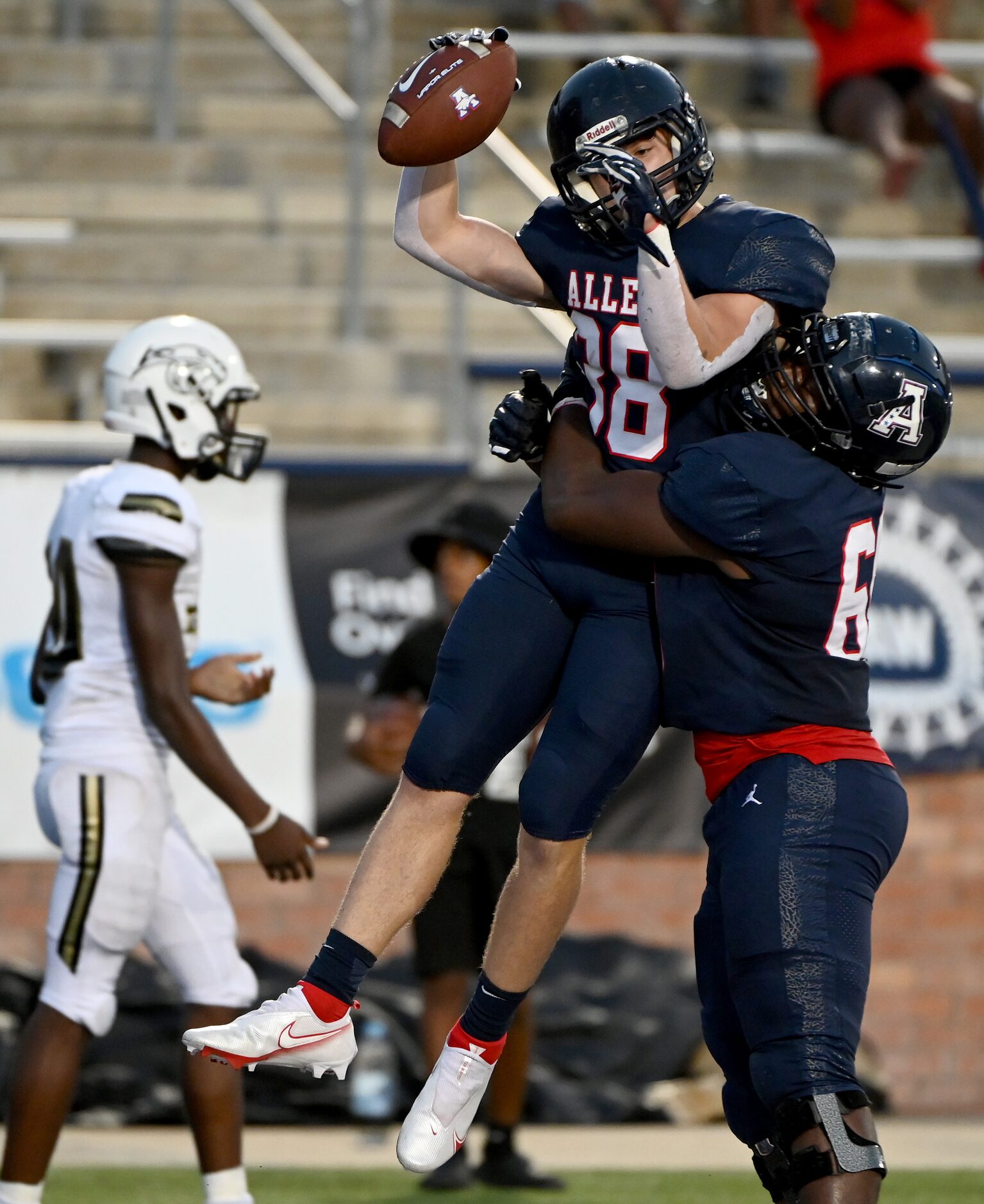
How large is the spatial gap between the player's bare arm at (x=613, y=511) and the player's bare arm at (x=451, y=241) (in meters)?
0.38

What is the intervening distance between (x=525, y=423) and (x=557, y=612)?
1.23ft

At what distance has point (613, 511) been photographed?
142 inches

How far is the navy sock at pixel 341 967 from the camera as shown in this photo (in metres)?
3.77

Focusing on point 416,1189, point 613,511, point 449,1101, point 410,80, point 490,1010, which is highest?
point 410,80

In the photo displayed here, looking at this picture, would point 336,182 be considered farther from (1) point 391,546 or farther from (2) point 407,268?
(1) point 391,546

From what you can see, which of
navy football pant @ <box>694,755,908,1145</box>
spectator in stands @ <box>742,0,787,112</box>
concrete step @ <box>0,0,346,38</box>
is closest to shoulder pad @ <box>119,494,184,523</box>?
navy football pant @ <box>694,755,908,1145</box>

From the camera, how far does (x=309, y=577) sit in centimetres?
769

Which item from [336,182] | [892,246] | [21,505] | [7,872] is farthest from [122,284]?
[892,246]

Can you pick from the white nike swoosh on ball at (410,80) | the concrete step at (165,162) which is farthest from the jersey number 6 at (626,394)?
the concrete step at (165,162)

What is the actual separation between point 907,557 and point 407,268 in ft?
9.39

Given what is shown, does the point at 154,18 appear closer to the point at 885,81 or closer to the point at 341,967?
the point at 885,81

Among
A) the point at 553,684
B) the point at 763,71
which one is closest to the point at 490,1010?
the point at 553,684

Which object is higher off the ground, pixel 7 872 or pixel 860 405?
pixel 860 405

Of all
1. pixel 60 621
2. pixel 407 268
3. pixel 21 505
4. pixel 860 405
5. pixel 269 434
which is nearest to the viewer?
pixel 860 405
